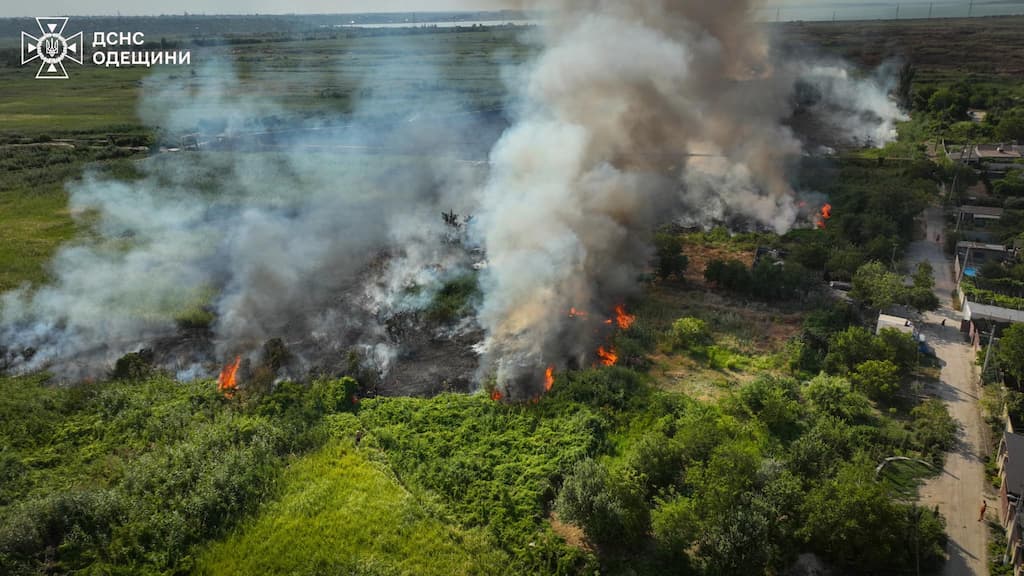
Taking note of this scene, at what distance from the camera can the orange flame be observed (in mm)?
24453

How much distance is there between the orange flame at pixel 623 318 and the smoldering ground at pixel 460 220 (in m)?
0.71

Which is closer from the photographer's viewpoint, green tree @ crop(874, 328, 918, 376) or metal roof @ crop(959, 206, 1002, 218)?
green tree @ crop(874, 328, 918, 376)

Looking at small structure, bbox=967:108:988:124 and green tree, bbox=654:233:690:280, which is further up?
small structure, bbox=967:108:988:124

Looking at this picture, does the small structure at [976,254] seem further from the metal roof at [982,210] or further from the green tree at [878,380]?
the green tree at [878,380]

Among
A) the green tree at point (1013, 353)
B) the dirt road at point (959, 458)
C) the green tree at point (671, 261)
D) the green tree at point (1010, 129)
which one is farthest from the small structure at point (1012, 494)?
the green tree at point (1010, 129)

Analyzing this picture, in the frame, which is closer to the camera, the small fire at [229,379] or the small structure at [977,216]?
the small fire at [229,379]

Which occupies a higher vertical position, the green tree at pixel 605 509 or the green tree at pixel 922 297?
the green tree at pixel 922 297

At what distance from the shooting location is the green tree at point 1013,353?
20.4m

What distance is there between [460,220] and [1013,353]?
24228mm

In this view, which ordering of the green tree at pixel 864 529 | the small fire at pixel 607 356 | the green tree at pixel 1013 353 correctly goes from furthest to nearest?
the small fire at pixel 607 356 → the green tree at pixel 1013 353 → the green tree at pixel 864 529

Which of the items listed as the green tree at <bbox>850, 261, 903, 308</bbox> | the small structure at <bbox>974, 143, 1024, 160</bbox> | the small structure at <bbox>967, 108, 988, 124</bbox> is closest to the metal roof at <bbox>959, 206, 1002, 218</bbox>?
the small structure at <bbox>974, 143, 1024, 160</bbox>

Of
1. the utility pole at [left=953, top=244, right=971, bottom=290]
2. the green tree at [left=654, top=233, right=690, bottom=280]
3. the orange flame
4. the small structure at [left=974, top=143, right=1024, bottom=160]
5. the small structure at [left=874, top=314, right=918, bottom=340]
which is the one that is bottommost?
the small structure at [left=874, top=314, right=918, bottom=340]

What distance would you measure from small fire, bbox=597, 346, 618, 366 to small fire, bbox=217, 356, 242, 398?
12004 millimetres

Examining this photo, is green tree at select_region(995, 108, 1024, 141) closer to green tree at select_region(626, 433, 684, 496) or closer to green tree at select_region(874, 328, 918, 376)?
green tree at select_region(874, 328, 918, 376)
